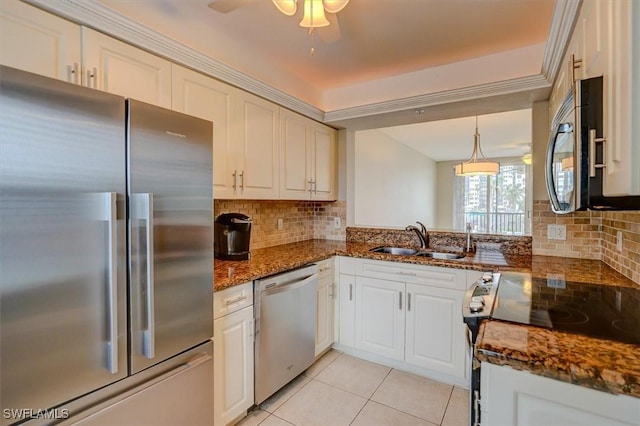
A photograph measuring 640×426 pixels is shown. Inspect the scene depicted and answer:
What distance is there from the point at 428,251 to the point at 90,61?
2.65m

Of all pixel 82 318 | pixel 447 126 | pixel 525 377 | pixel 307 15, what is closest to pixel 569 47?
pixel 307 15

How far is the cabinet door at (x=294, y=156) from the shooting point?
2.59 meters

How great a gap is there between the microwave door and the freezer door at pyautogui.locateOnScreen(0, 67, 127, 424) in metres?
1.61

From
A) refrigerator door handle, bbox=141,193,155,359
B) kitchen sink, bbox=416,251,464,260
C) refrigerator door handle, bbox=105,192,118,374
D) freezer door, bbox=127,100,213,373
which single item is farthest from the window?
refrigerator door handle, bbox=105,192,118,374

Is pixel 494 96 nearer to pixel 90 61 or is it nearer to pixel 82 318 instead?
pixel 90 61

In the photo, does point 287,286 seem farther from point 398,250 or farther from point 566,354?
point 566,354

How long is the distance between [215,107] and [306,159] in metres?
1.04

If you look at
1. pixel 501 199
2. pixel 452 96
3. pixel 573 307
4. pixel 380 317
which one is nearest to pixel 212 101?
pixel 452 96

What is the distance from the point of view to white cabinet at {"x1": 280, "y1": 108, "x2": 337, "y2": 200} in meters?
2.61

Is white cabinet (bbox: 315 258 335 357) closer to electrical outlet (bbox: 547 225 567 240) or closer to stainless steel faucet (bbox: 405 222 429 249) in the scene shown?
stainless steel faucet (bbox: 405 222 429 249)

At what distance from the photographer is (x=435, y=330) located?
7.51 ft

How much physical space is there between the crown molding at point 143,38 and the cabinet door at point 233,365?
4.81 feet

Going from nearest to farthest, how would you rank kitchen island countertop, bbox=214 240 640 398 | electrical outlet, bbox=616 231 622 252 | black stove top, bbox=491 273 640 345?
kitchen island countertop, bbox=214 240 640 398 → black stove top, bbox=491 273 640 345 → electrical outlet, bbox=616 231 622 252

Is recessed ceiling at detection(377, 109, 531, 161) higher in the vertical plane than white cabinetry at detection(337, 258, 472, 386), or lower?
higher
